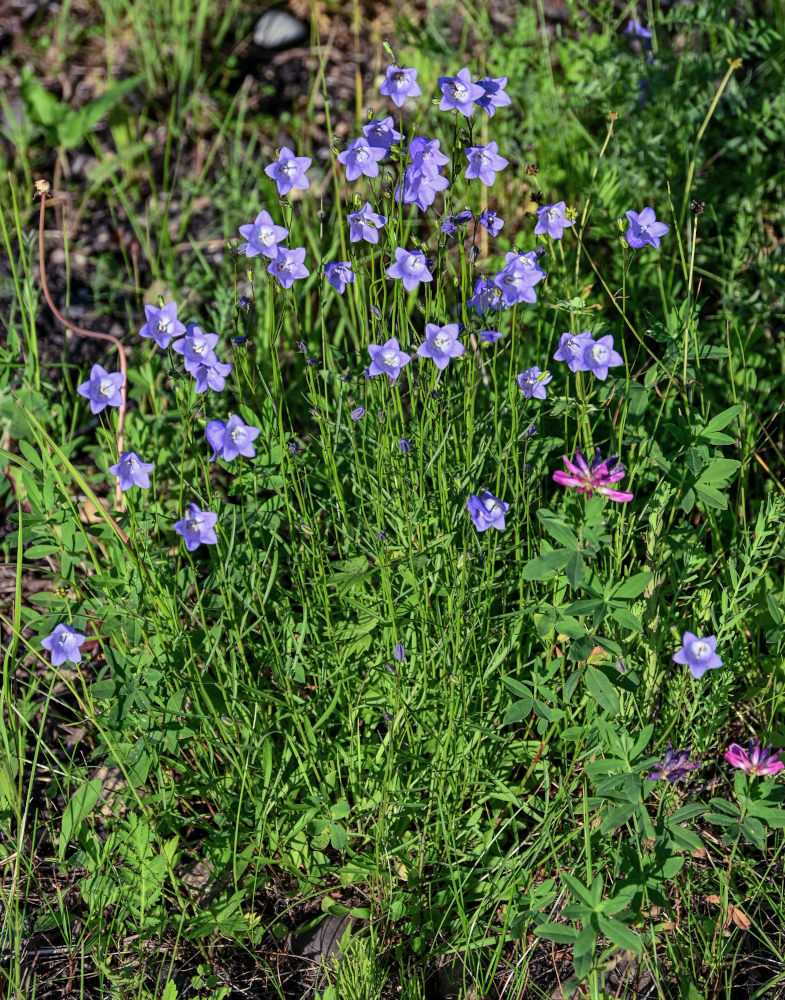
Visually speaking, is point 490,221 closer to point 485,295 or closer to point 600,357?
point 485,295

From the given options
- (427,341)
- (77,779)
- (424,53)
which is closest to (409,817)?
(77,779)

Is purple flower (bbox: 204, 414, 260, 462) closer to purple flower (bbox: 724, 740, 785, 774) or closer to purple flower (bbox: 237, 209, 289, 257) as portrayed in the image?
purple flower (bbox: 237, 209, 289, 257)

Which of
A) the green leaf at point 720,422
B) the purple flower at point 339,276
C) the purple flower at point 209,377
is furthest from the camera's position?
the green leaf at point 720,422

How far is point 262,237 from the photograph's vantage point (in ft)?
6.08

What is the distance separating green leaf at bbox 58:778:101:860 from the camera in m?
1.97

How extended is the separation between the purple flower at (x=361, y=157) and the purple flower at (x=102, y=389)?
63 cm

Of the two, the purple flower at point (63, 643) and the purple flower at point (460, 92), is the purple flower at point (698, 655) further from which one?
the purple flower at point (63, 643)

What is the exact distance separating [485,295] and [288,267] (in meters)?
0.41

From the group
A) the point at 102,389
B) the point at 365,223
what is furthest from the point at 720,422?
the point at 102,389

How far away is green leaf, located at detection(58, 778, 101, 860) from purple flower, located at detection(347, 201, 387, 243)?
1.31 m

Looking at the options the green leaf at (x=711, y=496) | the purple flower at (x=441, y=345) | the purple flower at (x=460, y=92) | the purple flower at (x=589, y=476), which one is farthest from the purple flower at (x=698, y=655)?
the purple flower at (x=460, y=92)

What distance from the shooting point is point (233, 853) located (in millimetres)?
1915

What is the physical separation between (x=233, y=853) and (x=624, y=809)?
814 millimetres

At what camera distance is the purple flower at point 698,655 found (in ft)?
5.31
